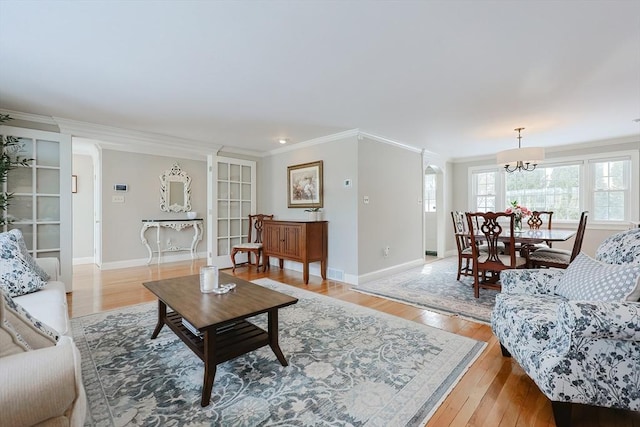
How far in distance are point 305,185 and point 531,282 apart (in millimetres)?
3398

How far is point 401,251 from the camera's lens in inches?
196

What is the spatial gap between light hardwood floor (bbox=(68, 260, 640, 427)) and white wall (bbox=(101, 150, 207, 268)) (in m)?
1.65

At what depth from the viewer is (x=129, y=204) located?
18.3 feet

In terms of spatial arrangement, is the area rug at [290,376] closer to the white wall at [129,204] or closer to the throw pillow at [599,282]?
the throw pillow at [599,282]

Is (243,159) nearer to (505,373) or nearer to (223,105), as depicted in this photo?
(223,105)

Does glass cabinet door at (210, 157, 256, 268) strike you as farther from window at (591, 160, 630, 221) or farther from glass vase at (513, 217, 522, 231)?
window at (591, 160, 630, 221)

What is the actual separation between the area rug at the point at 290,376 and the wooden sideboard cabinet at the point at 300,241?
1.55 meters

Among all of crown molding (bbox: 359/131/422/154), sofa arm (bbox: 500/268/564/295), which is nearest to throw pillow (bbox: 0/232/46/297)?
sofa arm (bbox: 500/268/564/295)

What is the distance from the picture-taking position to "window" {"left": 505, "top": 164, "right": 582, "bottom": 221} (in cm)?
528

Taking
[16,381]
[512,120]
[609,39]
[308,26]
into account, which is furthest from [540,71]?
[16,381]

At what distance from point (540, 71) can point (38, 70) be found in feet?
13.4

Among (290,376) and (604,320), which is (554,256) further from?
(290,376)

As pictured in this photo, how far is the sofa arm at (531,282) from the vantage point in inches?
80.8

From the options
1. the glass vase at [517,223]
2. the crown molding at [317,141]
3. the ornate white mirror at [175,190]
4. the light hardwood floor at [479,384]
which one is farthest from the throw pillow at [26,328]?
the ornate white mirror at [175,190]
